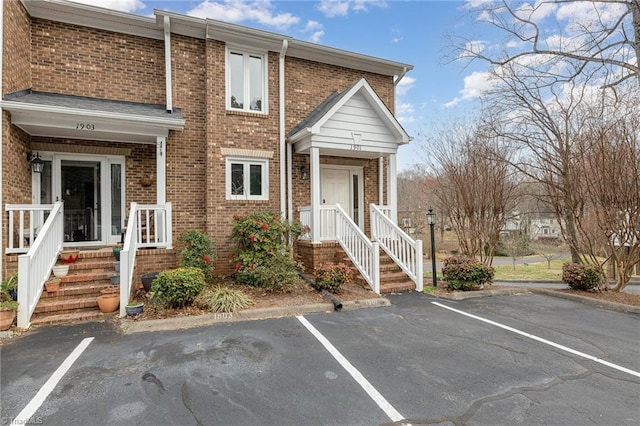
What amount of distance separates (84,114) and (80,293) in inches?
150

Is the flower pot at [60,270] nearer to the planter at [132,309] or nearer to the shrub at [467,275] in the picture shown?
the planter at [132,309]

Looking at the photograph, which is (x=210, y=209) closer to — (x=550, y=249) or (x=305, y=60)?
(x=305, y=60)

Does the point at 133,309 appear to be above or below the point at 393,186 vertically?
below

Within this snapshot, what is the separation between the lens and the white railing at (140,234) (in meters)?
6.03

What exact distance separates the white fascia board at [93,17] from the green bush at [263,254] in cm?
570

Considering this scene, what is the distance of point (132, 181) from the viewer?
8.63 m

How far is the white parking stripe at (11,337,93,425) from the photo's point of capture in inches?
120

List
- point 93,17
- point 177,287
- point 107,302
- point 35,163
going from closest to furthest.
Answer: point 177,287 → point 107,302 → point 35,163 → point 93,17

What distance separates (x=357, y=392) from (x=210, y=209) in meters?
6.67

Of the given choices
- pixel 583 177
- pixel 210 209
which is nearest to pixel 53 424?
pixel 210 209

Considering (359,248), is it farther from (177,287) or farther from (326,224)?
(177,287)

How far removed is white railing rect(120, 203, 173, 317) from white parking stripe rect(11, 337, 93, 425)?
1.40 meters

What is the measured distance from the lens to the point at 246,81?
31.3ft

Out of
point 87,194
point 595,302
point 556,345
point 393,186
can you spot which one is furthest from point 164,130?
point 595,302
